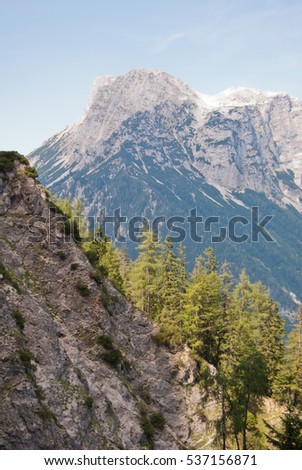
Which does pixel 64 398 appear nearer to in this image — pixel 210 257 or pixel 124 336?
pixel 124 336

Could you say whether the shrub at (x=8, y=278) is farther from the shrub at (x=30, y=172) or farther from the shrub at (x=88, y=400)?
the shrub at (x=30, y=172)

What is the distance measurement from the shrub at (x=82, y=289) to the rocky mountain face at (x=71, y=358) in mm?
129

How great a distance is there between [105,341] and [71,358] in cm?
511

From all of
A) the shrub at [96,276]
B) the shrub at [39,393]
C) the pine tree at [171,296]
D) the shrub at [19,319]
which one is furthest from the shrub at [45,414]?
the pine tree at [171,296]

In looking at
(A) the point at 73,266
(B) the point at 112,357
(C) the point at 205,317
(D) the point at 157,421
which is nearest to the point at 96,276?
(A) the point at 73,266

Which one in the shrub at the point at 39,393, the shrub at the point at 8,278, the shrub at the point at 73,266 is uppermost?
the shrub at the point at 8,278

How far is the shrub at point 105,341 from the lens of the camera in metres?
43.8

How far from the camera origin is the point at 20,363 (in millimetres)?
30203

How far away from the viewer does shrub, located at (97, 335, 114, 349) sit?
144 feet

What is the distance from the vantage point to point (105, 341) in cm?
4406

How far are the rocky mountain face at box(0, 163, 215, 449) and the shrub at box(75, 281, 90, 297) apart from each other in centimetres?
13

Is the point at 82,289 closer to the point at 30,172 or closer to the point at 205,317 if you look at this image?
the point at 30,172

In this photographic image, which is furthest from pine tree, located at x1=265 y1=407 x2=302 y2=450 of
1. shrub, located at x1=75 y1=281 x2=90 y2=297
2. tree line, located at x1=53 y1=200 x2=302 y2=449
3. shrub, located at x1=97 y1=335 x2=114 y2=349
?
shrub, located at x1=75 y1=281 x2=90 y2=297

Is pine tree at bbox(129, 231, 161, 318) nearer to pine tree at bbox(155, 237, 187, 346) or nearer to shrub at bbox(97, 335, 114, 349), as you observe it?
pine tree at bbox(155, 237, 187, 346)
